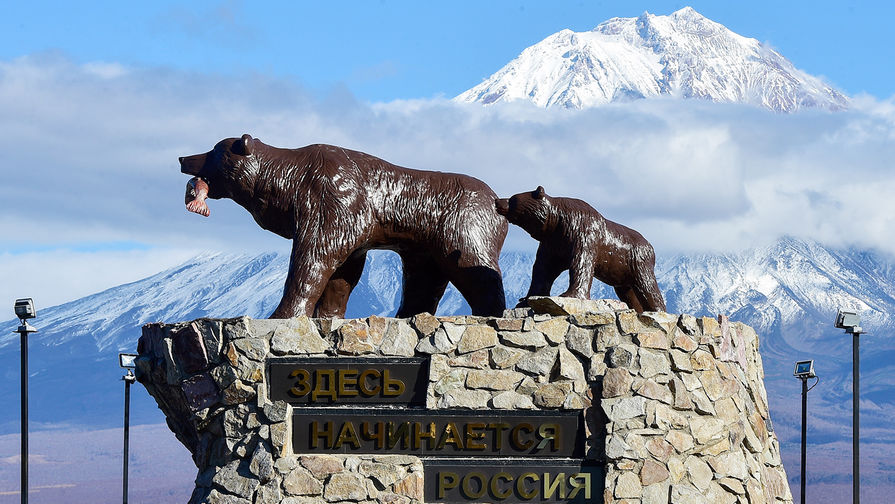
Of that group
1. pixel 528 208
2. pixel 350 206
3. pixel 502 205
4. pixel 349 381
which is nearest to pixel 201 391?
pixel 349 381

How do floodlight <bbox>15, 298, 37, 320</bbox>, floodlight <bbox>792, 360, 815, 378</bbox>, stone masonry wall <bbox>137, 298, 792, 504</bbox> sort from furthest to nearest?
floodlight <bbox>792, 360, 815, 378</bbox> < floodlight <bbox>15, 298, 37, 320</bbox> < stone masonry wall <bbox>137, 298, 792, 504</bbox>

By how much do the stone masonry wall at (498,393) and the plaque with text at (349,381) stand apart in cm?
8

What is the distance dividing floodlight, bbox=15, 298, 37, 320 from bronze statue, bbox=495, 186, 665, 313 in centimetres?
579

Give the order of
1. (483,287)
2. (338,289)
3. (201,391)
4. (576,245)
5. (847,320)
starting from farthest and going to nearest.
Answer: (847,320) < (338,289) < (576,245) < (483,287) < (201,391)

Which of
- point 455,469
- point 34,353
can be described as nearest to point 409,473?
point 455,469

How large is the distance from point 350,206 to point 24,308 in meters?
5.04

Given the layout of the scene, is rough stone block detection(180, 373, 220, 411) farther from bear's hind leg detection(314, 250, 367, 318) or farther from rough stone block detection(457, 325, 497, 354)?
rough stone block detection(457, 325, 497, 354)

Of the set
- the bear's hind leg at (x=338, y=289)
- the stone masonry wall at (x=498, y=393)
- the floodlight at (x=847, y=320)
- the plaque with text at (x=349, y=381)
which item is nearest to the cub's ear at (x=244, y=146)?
the bear's hind leg at (x=338, y=289)

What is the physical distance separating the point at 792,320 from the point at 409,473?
148530 mm

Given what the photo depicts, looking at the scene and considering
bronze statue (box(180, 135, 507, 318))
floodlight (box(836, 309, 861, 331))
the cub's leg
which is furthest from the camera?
floodlight (box(836, 309, 861, 331))

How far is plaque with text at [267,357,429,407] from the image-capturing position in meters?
11.4

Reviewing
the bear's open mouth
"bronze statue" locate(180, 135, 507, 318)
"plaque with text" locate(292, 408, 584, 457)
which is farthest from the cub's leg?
the bear's open mouth

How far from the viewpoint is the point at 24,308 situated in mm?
15680

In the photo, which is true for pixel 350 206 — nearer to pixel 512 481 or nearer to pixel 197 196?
pixel 197 196
